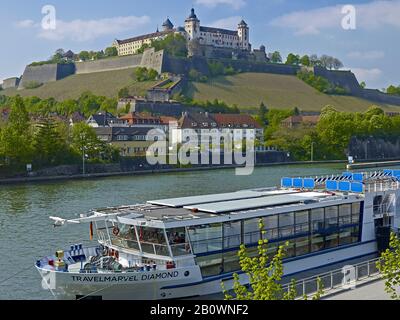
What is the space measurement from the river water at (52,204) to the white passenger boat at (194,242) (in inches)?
86.0

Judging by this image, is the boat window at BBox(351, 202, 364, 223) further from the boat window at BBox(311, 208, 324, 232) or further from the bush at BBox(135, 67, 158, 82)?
the bush at BBox(135, 67, 158, 82)

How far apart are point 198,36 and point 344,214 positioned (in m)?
114

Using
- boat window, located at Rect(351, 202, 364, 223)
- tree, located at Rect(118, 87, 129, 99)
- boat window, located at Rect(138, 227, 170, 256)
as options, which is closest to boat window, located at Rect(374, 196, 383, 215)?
boat window, located at Rect(351, 202, 364, 223)

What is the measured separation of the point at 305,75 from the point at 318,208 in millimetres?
107446

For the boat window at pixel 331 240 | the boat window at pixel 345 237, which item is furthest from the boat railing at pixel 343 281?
the boat window at pixel 345 237

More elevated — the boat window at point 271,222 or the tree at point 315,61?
the tree at point 315,61

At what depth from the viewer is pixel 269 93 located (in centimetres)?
10806

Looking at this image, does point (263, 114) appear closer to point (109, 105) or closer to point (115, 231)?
point (109, 105)

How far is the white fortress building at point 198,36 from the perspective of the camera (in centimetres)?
12581

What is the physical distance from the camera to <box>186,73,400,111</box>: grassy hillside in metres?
102

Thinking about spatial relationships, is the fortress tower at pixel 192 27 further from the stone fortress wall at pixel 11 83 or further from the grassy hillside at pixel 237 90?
the stone fortress wall at pixel 11 83

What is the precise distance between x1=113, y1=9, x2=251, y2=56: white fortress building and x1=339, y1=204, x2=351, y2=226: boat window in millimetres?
104531
